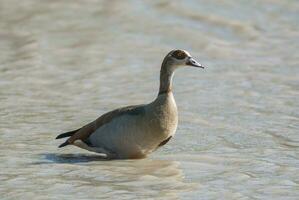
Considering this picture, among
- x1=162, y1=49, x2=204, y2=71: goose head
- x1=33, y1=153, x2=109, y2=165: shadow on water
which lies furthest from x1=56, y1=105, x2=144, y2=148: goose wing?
x1=162, y1=49, x2=204, y2=71: goose head

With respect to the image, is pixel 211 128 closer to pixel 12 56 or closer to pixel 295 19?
pixel 12 56

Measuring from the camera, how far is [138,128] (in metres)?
9.76

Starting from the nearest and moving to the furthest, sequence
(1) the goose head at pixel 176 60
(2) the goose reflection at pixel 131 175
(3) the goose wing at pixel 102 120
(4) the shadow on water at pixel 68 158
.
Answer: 1. (2) the goose reflection at pixel 131 175
2. (3) the goose wing at pixel 102 120
3. (4) the shadow on water at pixel 68 158
4. (1) the goose head at pixel 176 60

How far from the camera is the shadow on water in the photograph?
33.0ft

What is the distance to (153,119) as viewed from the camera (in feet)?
32.0

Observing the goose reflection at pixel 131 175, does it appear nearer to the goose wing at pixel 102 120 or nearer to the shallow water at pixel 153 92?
the shallow water at pixel 153 92

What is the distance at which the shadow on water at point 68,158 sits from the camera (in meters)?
10.0

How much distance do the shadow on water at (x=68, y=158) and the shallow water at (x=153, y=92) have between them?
0.8 inches

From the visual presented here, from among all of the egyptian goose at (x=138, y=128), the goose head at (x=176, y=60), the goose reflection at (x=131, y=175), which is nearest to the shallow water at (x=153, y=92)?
the goose reflection at (x=131, y=175)

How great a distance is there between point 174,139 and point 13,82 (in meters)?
3.98

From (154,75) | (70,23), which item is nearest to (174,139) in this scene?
(154,75)

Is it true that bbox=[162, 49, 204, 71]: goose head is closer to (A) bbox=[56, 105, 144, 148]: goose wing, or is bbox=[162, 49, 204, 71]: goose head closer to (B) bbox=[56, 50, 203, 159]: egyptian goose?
Answer: (B) bbox=[56, 50, 203, 159]: egyptian goose

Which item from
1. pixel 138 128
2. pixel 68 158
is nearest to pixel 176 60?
pixel 138 128

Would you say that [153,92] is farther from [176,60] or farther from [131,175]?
[131,175]
